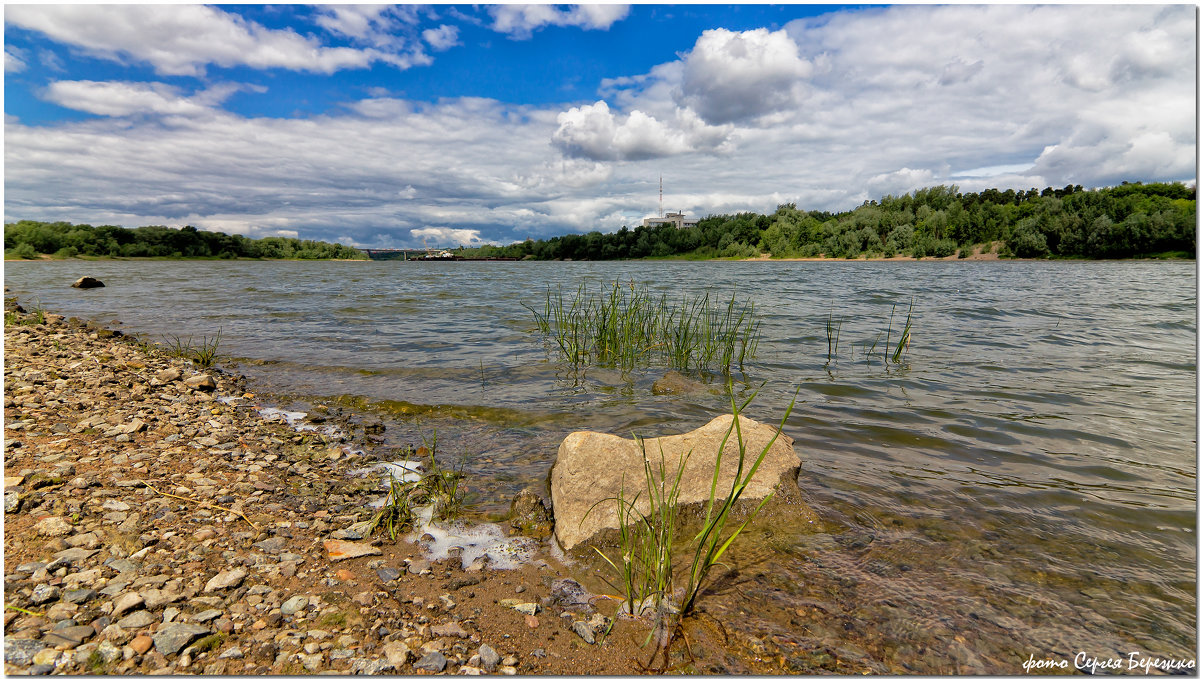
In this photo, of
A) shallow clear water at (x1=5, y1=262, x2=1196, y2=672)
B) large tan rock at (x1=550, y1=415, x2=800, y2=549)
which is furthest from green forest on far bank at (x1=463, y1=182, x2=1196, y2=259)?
large tan rock at (x1=550, y1=415, x2=800, y2=549)

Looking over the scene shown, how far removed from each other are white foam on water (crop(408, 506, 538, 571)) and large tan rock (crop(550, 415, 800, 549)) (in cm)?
34

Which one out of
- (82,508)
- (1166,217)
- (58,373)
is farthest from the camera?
(1166,217)

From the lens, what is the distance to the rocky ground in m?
2.54

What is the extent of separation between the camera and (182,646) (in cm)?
249

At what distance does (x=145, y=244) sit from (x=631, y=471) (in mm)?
138094

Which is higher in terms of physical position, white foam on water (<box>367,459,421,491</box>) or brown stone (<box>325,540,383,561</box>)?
brown stone (<box>325,540,383,561</box>)

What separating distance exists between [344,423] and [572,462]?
4004 millimetres

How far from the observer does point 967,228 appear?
9312cm

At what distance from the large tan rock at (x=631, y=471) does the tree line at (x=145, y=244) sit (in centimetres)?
11775

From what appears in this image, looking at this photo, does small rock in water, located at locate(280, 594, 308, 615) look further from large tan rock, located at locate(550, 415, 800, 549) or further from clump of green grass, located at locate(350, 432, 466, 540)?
large tan rock, located at locate(550, 415, 800, 549)

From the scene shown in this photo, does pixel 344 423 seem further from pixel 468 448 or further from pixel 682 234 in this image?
pixel 682 234

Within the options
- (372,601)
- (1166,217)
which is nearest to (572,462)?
(372,601)

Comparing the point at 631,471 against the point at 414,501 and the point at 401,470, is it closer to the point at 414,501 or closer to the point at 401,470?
the point at 414,501

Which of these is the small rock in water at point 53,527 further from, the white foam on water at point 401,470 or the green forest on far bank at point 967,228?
the green forest on far bank at point 967,228
